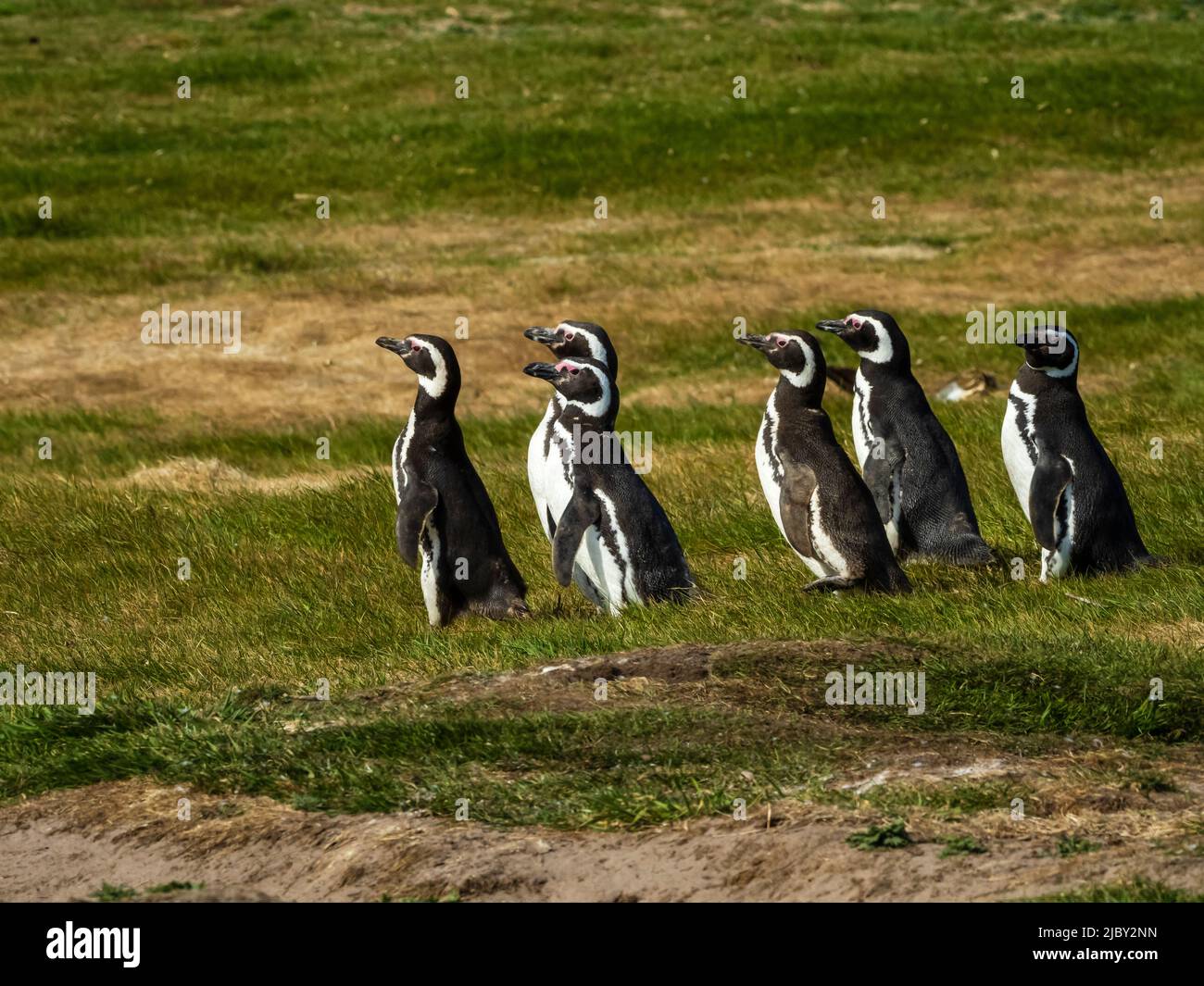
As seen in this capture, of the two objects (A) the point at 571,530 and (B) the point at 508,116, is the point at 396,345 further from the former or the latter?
(B) the point at 508,116

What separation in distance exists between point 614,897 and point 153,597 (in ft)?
20.0

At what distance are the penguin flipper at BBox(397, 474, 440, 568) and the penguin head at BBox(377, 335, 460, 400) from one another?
1.99ft

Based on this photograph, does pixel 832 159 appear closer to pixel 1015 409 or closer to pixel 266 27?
pixel 266 27

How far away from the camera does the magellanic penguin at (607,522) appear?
399 inches

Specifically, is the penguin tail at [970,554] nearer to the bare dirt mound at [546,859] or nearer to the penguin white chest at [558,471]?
the penguin white chest at [558,471]

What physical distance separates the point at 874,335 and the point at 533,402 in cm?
798

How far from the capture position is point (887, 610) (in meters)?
9.65

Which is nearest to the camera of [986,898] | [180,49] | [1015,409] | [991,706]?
[986,898]

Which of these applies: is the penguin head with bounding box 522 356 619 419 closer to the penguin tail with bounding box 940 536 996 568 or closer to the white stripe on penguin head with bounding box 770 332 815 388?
the white stripe on penguin head with bounding box 770 332 815 388

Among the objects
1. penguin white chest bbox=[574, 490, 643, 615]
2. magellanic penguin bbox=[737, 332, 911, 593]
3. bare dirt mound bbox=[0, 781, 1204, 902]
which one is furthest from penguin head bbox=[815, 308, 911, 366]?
bare dirt mound bbox=[0, 781, 1204, 902]

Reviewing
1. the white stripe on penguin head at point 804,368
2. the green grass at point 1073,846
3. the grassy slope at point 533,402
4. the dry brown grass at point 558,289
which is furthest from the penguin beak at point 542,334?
the dry brown grass at point 558,289

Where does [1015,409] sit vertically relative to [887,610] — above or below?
above

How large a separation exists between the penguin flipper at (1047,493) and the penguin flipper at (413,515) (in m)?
3.62
